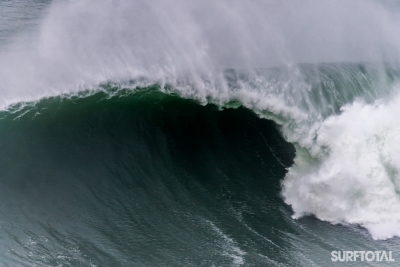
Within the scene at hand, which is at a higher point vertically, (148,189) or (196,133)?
(196,133)

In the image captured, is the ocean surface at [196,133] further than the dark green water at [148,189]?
Yes

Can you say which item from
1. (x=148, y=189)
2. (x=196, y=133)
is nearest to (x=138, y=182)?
(x=148, y=189)

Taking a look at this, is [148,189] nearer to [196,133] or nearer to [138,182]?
[138,182]

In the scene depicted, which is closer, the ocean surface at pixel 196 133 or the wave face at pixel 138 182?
the wave face at pixel 138 182

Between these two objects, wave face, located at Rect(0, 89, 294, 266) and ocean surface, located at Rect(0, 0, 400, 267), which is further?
ocean surface, located at Rect(0, 0, 400, 267)

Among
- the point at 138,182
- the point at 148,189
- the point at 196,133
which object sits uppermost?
the point at 196,133

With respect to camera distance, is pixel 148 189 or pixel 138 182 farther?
pixel 138 182

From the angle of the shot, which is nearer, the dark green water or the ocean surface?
the dark green water

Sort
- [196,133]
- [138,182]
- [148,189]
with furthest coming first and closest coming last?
[196,133]
[138,182]
[148,189]
